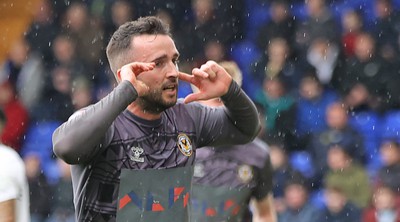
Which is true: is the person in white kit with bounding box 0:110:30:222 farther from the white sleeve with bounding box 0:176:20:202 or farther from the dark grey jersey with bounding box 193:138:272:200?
the dark grey jersey with bounding box 193:138:272:200

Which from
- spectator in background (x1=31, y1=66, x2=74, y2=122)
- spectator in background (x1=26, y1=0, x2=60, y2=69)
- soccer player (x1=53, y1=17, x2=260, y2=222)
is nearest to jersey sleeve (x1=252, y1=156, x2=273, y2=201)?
soccer player (x1=53, y1=17, x2=260, y2=222)

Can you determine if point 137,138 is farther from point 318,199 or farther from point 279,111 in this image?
point 279,111

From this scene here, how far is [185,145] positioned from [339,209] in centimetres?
461

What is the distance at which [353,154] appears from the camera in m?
9.81

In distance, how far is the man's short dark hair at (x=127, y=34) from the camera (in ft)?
16.1

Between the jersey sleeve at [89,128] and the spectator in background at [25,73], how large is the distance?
A: 646 centimetres

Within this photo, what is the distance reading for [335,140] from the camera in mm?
9922

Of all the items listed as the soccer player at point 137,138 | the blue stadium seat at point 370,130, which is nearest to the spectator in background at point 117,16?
the blue stadium seat at point 370,130

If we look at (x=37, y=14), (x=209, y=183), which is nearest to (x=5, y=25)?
(x=37, y=14)

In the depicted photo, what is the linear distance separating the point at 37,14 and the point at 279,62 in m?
2.61

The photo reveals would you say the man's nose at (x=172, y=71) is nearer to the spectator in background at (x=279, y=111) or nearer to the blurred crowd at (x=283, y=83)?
the blurred crowd at (x=283, y=83)

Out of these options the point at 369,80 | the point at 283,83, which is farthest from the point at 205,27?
the point at 369,80

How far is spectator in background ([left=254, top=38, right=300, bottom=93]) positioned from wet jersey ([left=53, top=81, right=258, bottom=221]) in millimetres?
5422

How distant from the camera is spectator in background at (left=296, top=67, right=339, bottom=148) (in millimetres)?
10328
